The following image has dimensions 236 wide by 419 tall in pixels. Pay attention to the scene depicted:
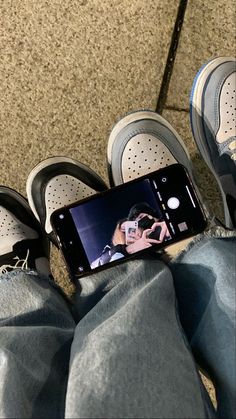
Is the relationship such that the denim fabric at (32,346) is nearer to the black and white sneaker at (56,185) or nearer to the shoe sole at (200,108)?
the black and white sneaker at (56,185)

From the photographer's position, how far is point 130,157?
94 centimetres

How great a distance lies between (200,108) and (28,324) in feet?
1.60

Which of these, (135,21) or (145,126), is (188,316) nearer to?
(145,126)

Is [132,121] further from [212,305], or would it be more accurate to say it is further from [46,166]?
[212,305]

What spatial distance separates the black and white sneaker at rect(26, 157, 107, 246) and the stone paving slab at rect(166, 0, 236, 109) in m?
0.22

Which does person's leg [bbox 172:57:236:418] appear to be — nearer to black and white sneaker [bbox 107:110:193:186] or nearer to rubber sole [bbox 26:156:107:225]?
black and white sneaker [bbox 107:110:193:186]

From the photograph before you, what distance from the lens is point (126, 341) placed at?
0.64m

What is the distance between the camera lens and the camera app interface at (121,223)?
836 millimetres

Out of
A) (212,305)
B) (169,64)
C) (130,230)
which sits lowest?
(212,305)

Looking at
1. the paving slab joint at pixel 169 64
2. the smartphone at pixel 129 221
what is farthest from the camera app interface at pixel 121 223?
the paving slab joint at pixel 169 64

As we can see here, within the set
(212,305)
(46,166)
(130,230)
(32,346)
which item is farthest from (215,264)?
(46,166)

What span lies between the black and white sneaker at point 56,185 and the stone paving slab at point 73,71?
0.14 ft

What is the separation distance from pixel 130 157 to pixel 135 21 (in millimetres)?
259

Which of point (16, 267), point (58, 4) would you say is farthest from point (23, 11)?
point (16, 267)
